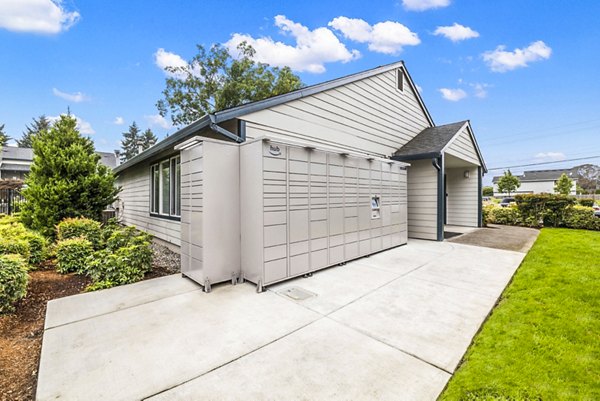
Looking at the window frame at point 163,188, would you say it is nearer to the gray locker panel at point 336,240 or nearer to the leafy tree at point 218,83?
the gray locker panel at point 336,240

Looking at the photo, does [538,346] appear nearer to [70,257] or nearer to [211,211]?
[211,211]

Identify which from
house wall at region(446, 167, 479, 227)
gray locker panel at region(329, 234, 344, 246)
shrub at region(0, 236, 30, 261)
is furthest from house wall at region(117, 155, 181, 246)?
house wall at region(446, 167, 479, 227)

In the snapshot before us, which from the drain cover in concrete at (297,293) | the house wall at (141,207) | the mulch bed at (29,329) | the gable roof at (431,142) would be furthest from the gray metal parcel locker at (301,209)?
the house wall at (141,207)

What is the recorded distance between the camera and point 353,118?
24.8ft

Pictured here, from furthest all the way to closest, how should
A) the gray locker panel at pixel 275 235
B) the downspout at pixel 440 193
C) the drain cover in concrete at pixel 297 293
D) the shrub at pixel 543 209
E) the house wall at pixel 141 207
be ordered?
the shrub at pixel 543 209, the downspout at pixel 440 193, the house wall at pixel 141 207, the gray locker panel at pixel 275 235, the drain cover in concrete at pixel 297 293

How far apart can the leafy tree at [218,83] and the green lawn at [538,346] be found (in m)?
20.9

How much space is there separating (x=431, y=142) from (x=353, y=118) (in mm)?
3231

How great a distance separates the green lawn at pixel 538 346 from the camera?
1896 millimetres

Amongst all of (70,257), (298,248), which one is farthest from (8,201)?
(298,248)

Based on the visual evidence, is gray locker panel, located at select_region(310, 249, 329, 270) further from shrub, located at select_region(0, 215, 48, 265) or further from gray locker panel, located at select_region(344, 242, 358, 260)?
shrub, located at select_region(0, 215, 48, 265)

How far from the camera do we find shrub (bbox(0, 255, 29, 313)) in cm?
323

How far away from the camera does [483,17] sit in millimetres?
10258

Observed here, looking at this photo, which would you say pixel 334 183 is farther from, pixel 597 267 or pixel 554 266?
pixel 597 267

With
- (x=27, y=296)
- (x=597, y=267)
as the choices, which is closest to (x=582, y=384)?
(x=597, y=267)
